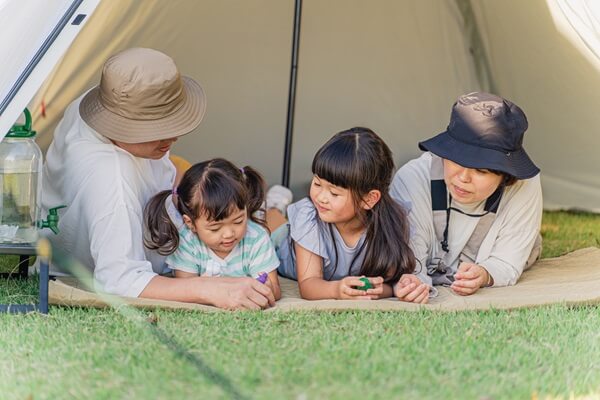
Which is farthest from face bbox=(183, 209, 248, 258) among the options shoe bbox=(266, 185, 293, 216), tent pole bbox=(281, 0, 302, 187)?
tent pole bbox=(281, 0, 302, 187)

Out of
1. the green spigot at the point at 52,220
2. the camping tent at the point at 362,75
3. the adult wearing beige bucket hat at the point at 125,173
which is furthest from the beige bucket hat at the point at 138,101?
the camping tent at the point at 362,75

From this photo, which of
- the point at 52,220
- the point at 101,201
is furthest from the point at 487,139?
the point at 52,220

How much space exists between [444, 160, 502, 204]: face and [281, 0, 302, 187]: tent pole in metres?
1.53

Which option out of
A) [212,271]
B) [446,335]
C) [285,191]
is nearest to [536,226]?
[446,335]

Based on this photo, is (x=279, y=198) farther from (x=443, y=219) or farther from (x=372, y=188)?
(x=372, y=188)

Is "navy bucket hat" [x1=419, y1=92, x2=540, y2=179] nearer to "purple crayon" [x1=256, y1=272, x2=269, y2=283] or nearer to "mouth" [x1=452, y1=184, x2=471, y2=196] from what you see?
"mouth" [x1=452, y1=184, x2=471, y2=196]

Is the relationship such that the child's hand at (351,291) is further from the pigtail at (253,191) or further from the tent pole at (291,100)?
the tent pole at (291,100)

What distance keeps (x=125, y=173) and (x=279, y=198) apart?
4.37ft

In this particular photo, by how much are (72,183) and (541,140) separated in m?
2.41

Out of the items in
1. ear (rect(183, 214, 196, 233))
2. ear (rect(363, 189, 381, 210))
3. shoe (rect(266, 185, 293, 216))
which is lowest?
shoe (rect(266, 185, 293, 216))

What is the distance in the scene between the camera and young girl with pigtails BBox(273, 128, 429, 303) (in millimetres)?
2941

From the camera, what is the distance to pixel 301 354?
2404 millimetres

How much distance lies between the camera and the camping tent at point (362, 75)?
164 inches

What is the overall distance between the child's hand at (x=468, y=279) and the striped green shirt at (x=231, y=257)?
1.75 ft
